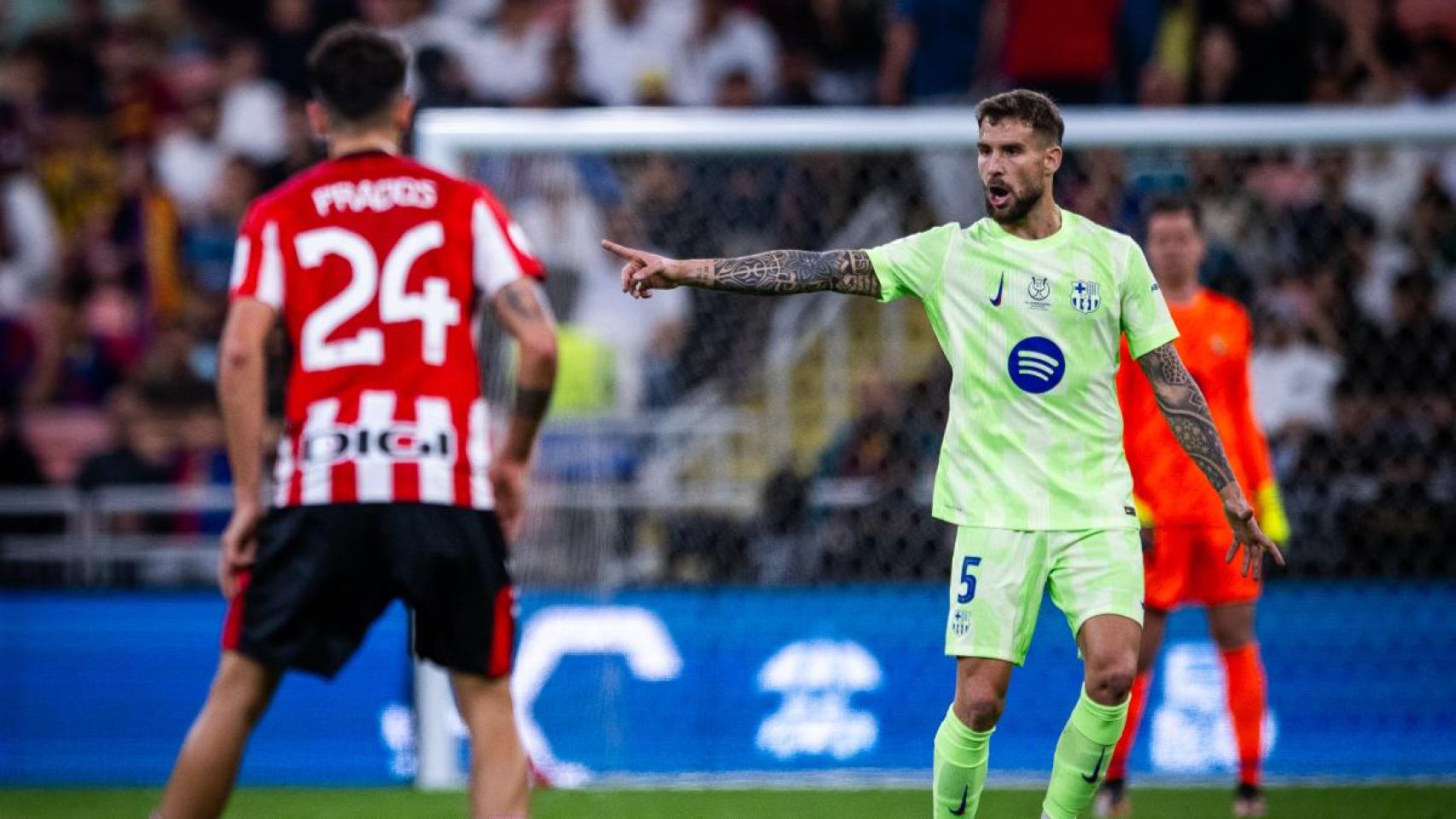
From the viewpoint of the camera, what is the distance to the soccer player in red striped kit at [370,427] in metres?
4.57

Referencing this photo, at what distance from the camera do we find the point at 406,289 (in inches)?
185

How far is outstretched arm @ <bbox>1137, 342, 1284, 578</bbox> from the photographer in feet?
16.9

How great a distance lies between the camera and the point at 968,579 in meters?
5.13

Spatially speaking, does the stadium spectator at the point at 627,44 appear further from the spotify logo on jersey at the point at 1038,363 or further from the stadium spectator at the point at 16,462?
the spotify logo on jersey at the point at 1038,363

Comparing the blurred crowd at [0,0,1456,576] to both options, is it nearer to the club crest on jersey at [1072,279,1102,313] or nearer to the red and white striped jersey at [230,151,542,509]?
the red and white striped jersey at [230,151,542,509]

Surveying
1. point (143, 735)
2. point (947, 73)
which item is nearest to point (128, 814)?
point (143, 735)

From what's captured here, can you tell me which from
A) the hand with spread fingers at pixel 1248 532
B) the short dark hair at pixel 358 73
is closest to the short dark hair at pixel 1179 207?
the hand with spread fingers at pixel 1248 532

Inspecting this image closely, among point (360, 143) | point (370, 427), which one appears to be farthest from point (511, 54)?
point (370, 427)

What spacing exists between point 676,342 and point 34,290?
181 inches

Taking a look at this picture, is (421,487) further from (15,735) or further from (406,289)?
(15,735)

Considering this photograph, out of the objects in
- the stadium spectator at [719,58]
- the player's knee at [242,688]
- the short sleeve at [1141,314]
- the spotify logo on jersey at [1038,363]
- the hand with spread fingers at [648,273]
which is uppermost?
the stadium spectator at [719,58]

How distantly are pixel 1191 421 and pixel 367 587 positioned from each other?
2.21 meters

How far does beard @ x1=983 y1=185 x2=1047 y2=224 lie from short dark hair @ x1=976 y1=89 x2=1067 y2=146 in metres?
0.15

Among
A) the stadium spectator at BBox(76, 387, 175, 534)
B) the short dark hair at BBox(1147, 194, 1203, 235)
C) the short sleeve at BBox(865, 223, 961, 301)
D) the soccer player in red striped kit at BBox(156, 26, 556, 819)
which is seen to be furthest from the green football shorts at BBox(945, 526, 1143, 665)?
the stadium spectator at BBox(76, 387, 175, 534)
